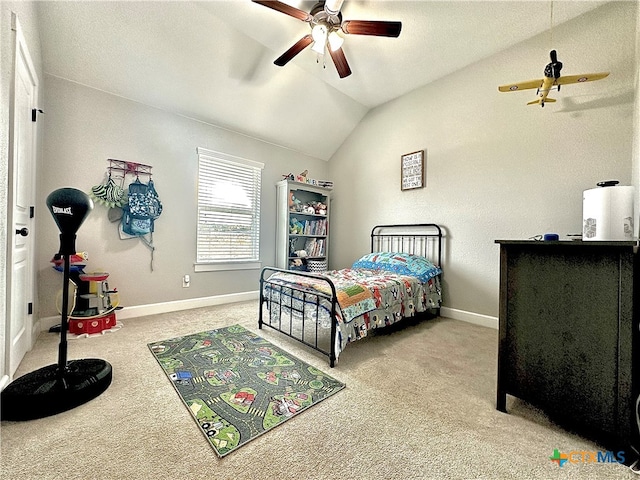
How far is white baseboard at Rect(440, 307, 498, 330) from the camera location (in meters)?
2.88

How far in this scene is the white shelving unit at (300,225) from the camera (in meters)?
Result: 3.98

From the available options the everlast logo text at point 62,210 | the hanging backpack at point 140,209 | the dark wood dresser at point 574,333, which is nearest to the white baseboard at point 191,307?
the hanging backpack at point 140,209

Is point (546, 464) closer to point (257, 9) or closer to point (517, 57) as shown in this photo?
point (517, 57)

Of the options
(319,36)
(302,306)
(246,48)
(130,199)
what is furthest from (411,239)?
Result: (130,199)

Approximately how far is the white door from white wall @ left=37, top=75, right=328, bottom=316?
0.41 m

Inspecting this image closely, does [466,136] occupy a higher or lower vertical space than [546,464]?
higher

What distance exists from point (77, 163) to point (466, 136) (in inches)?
175

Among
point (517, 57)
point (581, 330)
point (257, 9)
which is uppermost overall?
point (257, 9)

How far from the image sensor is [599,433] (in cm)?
124

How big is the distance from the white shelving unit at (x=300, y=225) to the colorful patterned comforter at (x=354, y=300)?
135 cm

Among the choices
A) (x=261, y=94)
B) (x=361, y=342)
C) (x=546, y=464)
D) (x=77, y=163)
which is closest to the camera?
(x=546, y=464)

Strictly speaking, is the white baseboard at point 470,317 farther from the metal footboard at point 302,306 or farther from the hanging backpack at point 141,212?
the hanging backpack at point 141,212

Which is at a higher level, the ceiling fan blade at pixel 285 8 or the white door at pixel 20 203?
the ceiling fan blade at pixel 285 8

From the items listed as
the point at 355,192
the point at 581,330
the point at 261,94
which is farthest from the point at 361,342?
the point at 261,94
